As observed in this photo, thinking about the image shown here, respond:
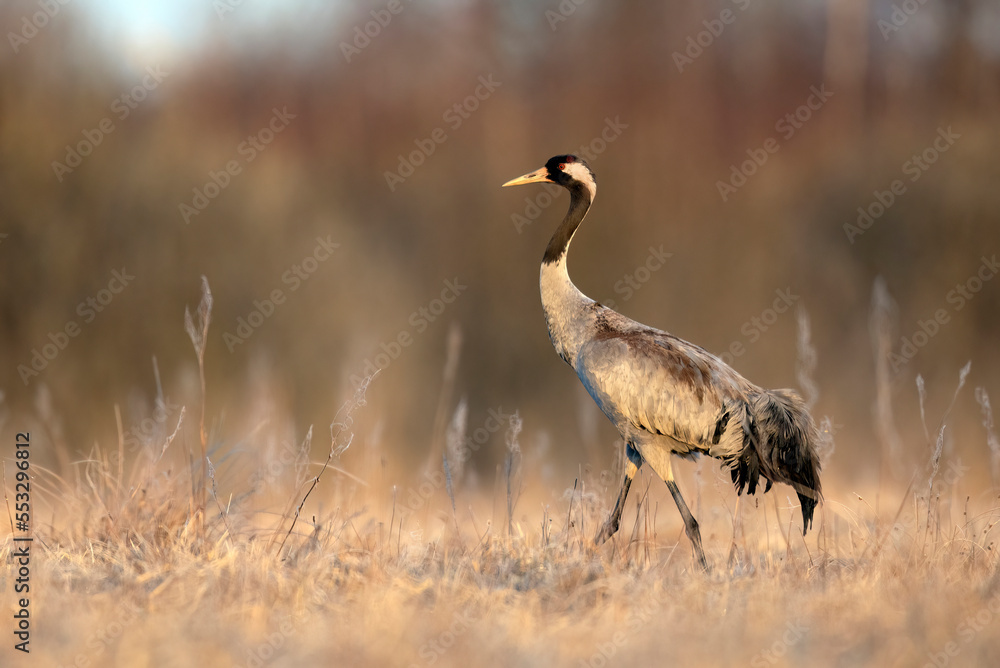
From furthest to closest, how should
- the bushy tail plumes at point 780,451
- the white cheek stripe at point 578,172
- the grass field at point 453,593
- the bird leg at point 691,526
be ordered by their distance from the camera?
1. the white cheek stripe at point 578,172
2. the bushy tail plumes at point 780,451
3. the bird leg at point 691,526
4. the grass field at point 453,593

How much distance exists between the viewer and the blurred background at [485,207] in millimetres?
9922

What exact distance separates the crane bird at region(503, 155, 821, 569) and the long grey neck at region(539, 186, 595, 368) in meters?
0.04

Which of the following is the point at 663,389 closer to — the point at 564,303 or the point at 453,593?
the point at 564,303

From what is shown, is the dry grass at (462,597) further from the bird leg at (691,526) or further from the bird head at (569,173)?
the bird head at (569,173)

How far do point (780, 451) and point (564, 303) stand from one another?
1.37 meters

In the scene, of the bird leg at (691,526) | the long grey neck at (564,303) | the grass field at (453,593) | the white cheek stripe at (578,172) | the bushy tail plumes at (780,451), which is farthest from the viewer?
the white cheek stripe at (578,172)

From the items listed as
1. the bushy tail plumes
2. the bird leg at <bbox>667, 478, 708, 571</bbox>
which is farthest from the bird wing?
the bird leg at <bbox>667, 478, 708, 571</bbox>

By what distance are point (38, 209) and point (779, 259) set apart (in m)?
7.95

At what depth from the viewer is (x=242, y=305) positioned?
10469mm

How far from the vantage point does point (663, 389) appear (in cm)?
480

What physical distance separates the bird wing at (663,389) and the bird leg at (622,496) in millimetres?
316

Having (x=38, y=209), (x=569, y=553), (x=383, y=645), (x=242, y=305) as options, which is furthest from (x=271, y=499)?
(x=38, y=209)

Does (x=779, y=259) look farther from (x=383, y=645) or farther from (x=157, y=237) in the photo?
(x=383, y=645)

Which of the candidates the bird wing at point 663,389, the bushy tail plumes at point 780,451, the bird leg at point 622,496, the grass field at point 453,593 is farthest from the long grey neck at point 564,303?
the bushy tail plumes at point 780,451
